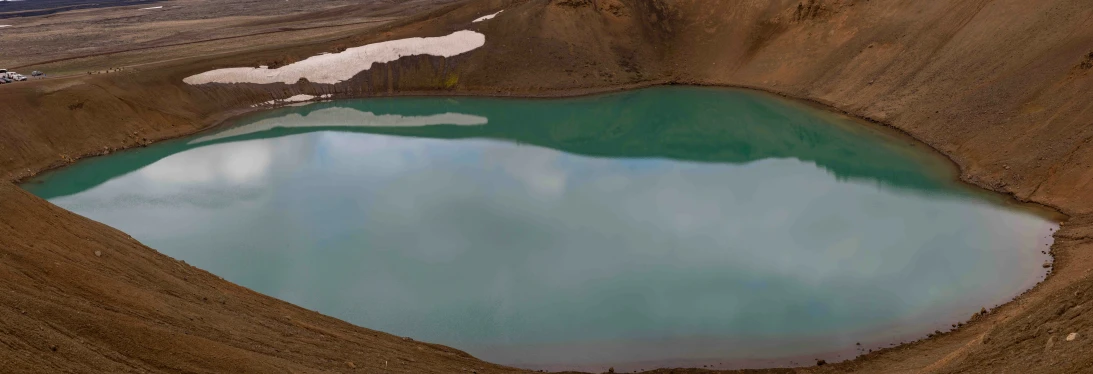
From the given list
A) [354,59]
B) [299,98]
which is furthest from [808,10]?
[299,98]

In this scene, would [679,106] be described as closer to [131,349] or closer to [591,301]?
[591,301]

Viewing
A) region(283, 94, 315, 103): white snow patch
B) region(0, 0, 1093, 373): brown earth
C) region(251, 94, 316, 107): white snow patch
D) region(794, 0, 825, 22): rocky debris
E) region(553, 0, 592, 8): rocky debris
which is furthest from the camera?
region(553, 0, 592, 8): rocky debris

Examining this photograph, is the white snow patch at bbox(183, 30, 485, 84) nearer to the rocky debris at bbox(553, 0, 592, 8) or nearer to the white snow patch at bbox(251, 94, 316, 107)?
the white snow patch at bbox(251, 94, 316, 107)

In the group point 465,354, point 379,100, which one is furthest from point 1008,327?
point 379,100

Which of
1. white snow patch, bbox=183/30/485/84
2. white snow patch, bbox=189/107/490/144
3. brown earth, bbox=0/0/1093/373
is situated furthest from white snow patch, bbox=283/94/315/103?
white snow patch, bbox=189/107/490/144

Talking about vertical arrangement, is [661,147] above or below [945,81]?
below
